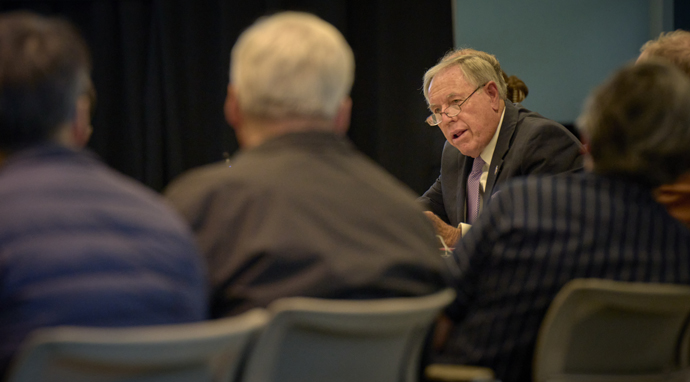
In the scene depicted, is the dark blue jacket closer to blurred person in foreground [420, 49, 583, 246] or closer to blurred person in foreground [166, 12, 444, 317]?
blurred person in foreground [166, 12, 444, 317]

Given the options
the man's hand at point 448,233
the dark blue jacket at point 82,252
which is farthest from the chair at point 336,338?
the man's hand at point 448,233

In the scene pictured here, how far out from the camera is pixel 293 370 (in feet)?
3.57

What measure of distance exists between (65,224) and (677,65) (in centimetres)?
190

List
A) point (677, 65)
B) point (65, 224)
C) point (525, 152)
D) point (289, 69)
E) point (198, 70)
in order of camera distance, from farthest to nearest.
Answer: point (198, 70), point (525, 152), point (677, 65), point (289, 69), point (65, 224)

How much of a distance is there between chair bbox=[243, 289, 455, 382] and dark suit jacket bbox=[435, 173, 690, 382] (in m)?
0.27

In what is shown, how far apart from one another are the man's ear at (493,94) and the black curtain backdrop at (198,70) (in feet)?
4.88

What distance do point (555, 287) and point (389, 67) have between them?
10.7 ft

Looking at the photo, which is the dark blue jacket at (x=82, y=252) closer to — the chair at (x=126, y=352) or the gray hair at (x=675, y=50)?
the chair at (x=126, y=352)

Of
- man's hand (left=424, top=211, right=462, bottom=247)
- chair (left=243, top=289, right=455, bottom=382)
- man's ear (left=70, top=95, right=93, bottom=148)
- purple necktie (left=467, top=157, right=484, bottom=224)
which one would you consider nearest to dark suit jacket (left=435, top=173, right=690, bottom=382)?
chair (left=243, top=289, right=455, bottom=382)

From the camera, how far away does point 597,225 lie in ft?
4.41

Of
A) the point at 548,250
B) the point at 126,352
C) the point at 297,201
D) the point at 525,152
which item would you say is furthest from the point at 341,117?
the point at 525,152

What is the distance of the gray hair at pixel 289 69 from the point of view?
1258mm

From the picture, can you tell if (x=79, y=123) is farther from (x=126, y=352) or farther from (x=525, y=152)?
(x=525, y=152)

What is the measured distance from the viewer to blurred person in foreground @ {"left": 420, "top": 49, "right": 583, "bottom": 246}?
273 centimetres
